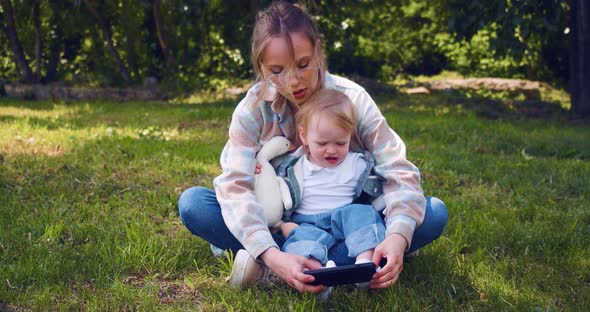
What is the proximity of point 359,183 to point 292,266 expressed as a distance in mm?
550

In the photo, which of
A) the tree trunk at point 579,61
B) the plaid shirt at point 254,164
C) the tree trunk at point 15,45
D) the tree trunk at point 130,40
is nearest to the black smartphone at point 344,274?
the plaid shirt at point 254,164

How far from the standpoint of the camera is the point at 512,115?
7.57 meters

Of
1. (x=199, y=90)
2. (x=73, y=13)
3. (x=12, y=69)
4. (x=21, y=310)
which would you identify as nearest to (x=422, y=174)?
(x=21, y=310)

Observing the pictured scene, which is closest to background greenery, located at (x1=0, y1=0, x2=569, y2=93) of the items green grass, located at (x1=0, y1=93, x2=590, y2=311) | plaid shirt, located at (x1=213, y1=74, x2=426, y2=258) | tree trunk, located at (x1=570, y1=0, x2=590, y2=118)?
tree trunk, located at (x1=570, y1=0, x2=590, y2=118)

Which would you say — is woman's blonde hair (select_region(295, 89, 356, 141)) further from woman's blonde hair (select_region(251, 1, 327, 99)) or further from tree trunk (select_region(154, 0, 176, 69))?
tree trunk (select_region(154, 0, 176, 69))

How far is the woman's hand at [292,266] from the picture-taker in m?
2.29

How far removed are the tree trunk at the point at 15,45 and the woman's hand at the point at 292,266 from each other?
8585 mm

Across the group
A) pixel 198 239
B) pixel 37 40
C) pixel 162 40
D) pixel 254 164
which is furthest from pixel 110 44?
pixel 254 164

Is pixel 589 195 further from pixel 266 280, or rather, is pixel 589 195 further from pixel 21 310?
pixel 21 310

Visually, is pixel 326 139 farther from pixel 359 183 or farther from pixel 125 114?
pixel 125 114

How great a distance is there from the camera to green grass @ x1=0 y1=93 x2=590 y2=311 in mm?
2504

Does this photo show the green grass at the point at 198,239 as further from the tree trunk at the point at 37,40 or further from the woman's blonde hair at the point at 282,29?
the tree trunk at the point at 37,40

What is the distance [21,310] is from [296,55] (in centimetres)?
131

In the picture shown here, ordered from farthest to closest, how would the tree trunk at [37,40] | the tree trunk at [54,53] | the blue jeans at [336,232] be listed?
the tree trunk at [54,53]
the tree trunk at [37,40]
the blue jeans at [336,232]
